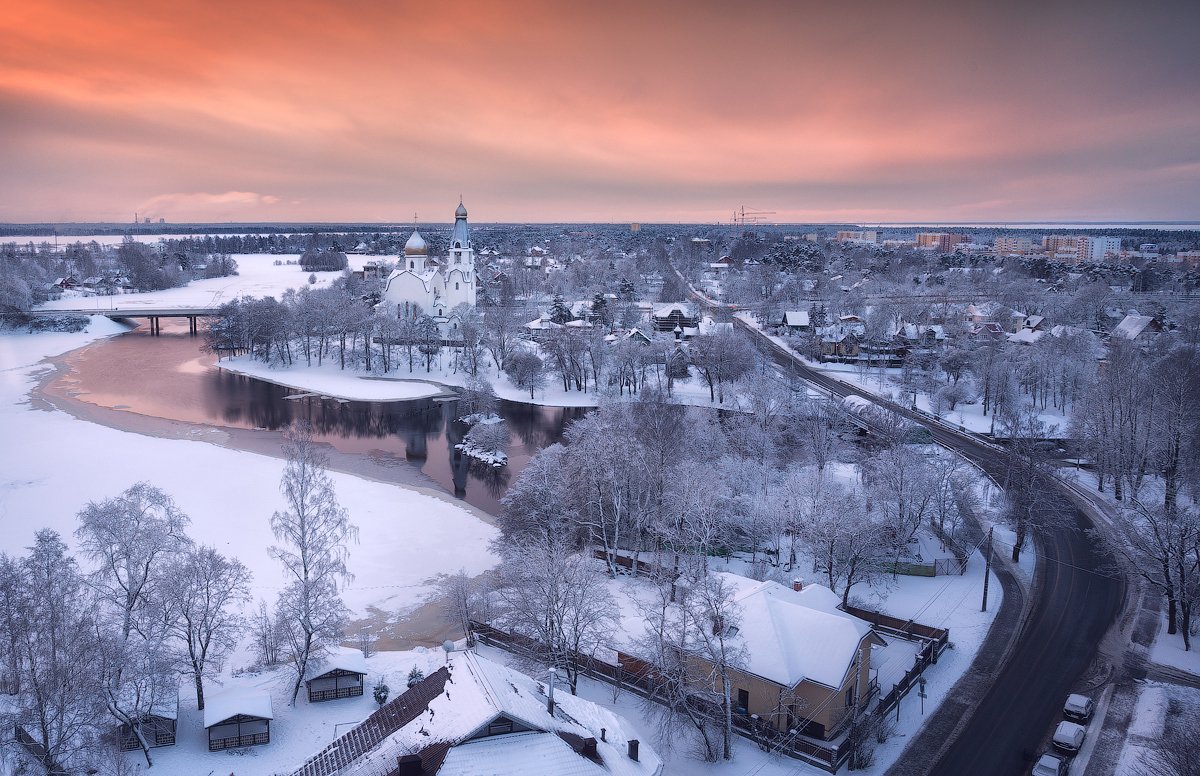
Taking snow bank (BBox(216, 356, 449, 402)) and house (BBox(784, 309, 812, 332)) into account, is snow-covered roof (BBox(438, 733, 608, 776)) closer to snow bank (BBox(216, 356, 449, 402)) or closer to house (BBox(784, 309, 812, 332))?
snow bank (BBox(216, 356, 449, 402))

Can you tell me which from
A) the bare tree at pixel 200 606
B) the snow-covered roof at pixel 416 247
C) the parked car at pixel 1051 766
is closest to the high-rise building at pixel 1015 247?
the snow-covered roof at pixel 416 247

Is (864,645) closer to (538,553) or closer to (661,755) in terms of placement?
(661,755)

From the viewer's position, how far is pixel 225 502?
2248cm

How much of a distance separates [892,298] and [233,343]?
50.2 meters

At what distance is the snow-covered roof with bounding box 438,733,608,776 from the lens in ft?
29.7

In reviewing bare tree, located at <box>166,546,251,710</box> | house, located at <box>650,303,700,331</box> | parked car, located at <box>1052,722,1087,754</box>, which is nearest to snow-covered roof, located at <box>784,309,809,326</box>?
house, located at <box>650,303,700,331</box>

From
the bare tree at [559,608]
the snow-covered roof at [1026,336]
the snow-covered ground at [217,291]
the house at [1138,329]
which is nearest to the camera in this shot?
the bare tree at [559,608]

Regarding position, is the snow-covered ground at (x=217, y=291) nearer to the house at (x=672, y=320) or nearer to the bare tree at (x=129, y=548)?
the house at (x=672, y=320)

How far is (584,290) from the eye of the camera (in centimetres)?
7200

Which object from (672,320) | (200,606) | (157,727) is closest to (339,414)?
(200,606)

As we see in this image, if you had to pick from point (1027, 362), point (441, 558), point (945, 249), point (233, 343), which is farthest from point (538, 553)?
point (945, 249)

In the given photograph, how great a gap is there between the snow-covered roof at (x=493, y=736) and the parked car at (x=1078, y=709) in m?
7.11

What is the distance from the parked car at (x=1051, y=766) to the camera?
11.3m

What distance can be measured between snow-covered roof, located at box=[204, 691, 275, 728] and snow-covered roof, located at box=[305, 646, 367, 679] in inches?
35.2
